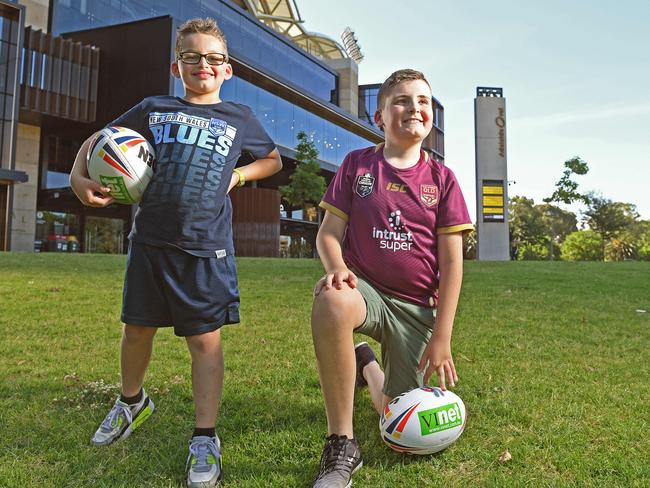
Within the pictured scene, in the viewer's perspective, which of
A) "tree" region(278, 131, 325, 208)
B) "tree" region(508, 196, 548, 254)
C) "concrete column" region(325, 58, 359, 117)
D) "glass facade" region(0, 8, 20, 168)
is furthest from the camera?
"tree" region(508, 196, 548, 254)

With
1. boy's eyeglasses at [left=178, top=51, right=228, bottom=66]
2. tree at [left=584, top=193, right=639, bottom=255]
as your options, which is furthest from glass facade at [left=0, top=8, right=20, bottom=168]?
tree at [left=584, top=193, right=639, bottom=255]

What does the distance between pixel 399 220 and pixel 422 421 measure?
0.96 meters

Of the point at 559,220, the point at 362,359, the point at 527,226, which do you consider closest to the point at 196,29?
the point at 362,359

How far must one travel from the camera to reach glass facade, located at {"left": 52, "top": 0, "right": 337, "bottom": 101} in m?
28.0

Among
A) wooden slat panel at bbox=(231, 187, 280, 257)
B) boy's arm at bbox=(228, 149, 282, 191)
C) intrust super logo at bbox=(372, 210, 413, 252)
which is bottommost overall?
intrust super logo at bbox=(372, 210, 413, 252)

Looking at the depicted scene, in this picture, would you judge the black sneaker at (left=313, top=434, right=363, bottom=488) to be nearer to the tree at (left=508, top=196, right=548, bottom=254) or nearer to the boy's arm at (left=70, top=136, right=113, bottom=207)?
the boy's arm at (left=70, top=136, right=113, bottom=207)

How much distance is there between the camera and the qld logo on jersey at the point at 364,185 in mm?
2668

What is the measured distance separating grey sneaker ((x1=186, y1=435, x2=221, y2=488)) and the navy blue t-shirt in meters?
0.86

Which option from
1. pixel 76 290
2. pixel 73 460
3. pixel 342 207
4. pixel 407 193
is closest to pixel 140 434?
pixel 73 460

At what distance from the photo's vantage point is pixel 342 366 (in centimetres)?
→ 231

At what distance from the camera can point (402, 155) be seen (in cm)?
277

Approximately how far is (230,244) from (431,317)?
3.54 ft

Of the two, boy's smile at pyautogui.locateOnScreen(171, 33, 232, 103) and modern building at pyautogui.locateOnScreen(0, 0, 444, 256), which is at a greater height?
modern building at pyautogui.locateOnScreen(0, 0, 444, 256)

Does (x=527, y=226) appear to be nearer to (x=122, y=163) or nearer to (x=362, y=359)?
(x=362, y=359)
